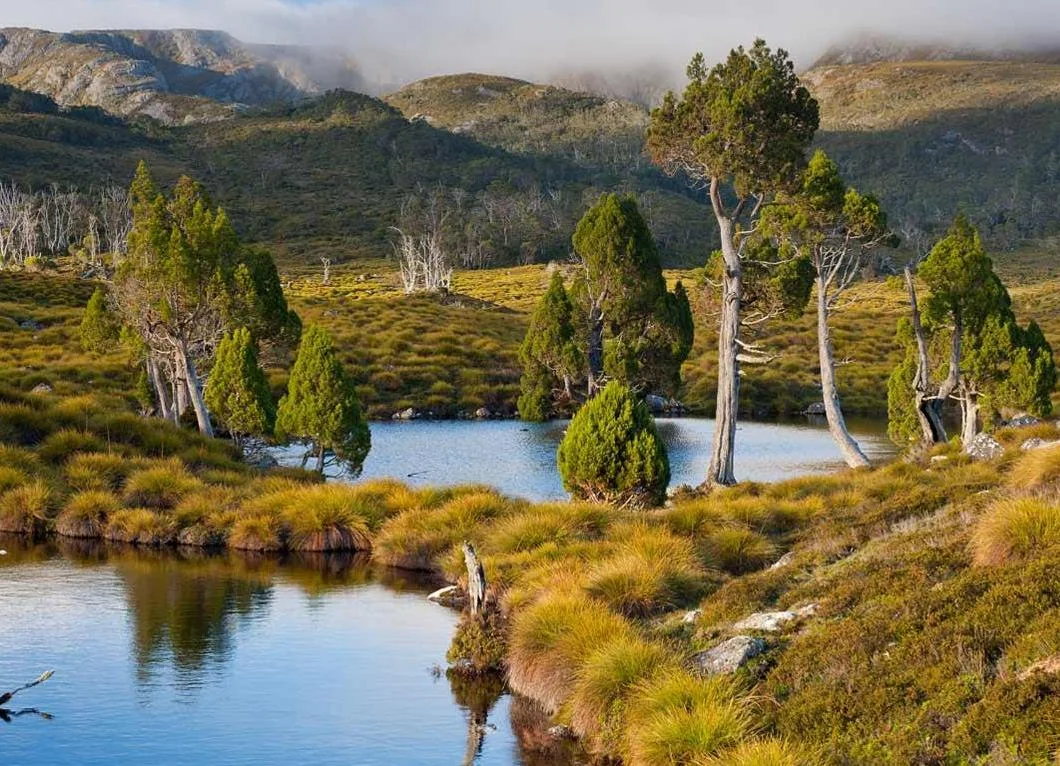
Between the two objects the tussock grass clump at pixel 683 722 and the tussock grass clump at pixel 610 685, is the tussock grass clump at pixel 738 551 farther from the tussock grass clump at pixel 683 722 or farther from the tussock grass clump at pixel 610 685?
the tussock grass clump at pixel 683 722

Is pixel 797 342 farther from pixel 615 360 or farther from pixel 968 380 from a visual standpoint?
pixel 968 380

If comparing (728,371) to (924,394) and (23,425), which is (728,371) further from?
(23,425)

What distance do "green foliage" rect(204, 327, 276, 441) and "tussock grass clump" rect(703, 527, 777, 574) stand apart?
17.6 metres

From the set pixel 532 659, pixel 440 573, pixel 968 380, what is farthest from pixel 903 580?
pixel 968 380

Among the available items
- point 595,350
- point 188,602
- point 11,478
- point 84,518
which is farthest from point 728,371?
point 595,350

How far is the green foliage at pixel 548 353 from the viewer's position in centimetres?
5309

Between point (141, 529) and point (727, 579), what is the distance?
14.9 m

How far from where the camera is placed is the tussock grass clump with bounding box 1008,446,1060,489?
1911 centimetres

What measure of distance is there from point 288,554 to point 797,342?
7135 centimetres

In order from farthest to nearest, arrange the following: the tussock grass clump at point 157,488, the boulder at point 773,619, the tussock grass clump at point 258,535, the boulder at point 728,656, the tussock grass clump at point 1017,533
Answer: the tussock grass clump at point 157,488
the tussock grass clump at point 258,535
the boulder at point 773,619
the tussock grass clump at point 1017,533
the boulder at point 728,656

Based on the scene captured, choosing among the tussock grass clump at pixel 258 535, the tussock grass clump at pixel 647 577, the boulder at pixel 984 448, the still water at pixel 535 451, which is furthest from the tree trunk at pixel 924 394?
the tussock grass clump at pixel 258 535

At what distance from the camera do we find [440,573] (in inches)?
972

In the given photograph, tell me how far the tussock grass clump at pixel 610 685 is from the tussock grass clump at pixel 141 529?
50.8 feet

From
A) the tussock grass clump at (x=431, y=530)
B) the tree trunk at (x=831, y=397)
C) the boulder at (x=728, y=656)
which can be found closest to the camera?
the boulder at (x=728, y=656)
